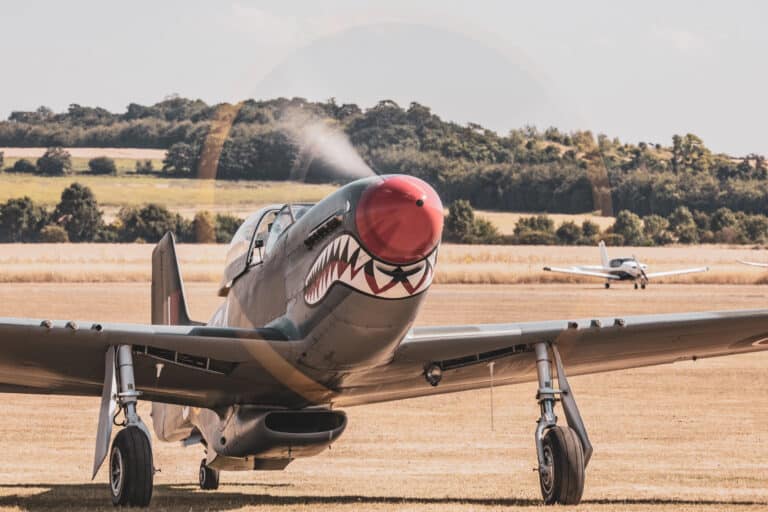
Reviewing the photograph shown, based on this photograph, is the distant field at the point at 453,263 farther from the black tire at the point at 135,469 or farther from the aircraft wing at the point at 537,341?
the black tire at the point at 135,469

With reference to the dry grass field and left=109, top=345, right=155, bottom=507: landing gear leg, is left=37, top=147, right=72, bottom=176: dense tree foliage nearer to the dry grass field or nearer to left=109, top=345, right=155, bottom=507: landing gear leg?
the dry grass field

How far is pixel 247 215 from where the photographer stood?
11.9 metres

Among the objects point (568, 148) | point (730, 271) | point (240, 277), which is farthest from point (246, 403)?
point (730, 271)

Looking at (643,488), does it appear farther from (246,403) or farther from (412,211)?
(412,211)

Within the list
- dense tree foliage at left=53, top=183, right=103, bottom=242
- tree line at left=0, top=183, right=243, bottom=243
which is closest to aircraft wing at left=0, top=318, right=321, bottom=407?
tree line at left=0, top=183, right=243, bottom=243

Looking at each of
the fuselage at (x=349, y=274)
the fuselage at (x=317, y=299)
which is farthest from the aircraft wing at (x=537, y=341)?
the fuselage at (x=349, y=274)

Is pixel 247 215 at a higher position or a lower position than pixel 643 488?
higher

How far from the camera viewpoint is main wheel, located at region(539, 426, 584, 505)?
1041 centimetres

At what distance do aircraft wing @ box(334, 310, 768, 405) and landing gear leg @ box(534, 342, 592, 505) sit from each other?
0.56 m

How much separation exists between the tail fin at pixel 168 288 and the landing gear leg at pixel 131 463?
10.7 ft

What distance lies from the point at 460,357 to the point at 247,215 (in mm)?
2242

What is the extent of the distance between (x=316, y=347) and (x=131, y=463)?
162cm

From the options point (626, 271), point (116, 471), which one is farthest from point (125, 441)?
point (626, 271)

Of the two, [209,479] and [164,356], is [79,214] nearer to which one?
→ [209,479]
